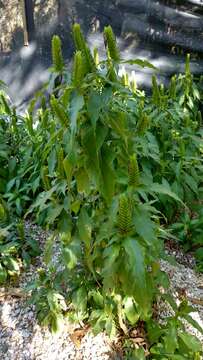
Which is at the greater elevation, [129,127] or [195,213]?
[129,127]

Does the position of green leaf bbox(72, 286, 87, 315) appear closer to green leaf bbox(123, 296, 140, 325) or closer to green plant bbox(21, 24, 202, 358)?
green plant bbox(21, 24, 202, 358)

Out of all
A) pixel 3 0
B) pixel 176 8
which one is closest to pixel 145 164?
pixel 176 8

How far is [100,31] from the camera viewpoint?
4.24 m

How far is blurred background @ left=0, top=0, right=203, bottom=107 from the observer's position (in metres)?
4.17

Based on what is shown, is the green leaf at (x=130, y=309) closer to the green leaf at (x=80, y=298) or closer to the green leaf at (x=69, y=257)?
the green leaf at (x=80, y=298)

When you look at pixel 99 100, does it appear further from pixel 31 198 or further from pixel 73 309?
pixel 31 198

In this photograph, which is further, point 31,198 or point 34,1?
point 34,1

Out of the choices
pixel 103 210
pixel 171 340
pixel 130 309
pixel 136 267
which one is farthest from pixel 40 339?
pixel 136 267

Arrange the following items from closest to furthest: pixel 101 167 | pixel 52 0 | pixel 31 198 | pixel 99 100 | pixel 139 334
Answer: pixel 99 100
pixel 101 167
pixel 139 334
pixel 31 198
pixel 52 0

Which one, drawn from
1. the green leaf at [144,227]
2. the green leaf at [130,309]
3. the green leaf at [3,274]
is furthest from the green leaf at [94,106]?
the green leaf at [3,274]

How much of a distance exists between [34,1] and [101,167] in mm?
3368

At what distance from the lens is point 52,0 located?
4.17 meters

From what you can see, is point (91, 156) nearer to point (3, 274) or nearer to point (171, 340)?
point (171, 340)

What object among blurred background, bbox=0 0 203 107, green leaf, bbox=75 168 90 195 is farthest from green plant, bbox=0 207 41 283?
blurred background, bbox=0 0 203 107
